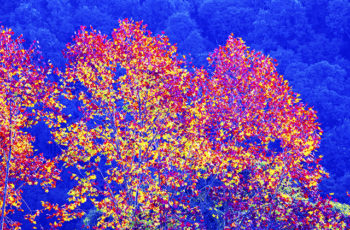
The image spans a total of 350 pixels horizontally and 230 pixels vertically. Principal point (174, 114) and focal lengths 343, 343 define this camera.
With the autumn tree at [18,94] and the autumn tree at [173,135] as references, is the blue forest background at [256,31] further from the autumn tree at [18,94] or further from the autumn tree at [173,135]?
the autumn tree at [18,94]

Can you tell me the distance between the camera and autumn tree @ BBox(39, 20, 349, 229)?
34.1ft

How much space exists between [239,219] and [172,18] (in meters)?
38.1

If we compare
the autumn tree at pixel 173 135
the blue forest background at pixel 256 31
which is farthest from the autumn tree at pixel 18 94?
the blue forest background at pixel 256 31

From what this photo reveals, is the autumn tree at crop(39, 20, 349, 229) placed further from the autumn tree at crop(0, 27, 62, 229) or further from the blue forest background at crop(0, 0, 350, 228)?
the blue forest background at crop(0, 0, 350, 228)

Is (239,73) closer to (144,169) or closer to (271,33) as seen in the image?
(144,169)

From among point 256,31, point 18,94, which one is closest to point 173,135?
point 18,94

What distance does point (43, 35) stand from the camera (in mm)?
43500

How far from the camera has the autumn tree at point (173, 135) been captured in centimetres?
1039

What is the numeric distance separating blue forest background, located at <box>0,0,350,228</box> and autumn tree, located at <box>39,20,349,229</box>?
24.2 meters

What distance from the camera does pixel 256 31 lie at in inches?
1742

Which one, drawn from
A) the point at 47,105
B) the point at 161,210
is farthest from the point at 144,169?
the point at 47,105

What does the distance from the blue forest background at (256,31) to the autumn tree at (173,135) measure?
79.5 feet

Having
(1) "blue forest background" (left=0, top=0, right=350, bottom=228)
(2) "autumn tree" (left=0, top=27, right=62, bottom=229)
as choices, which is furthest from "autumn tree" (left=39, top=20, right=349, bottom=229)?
(1) "blue forest background" (left=0, top=0, right=350, bottom=228)

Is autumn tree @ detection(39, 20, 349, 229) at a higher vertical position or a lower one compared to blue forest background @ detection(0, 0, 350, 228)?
lower
